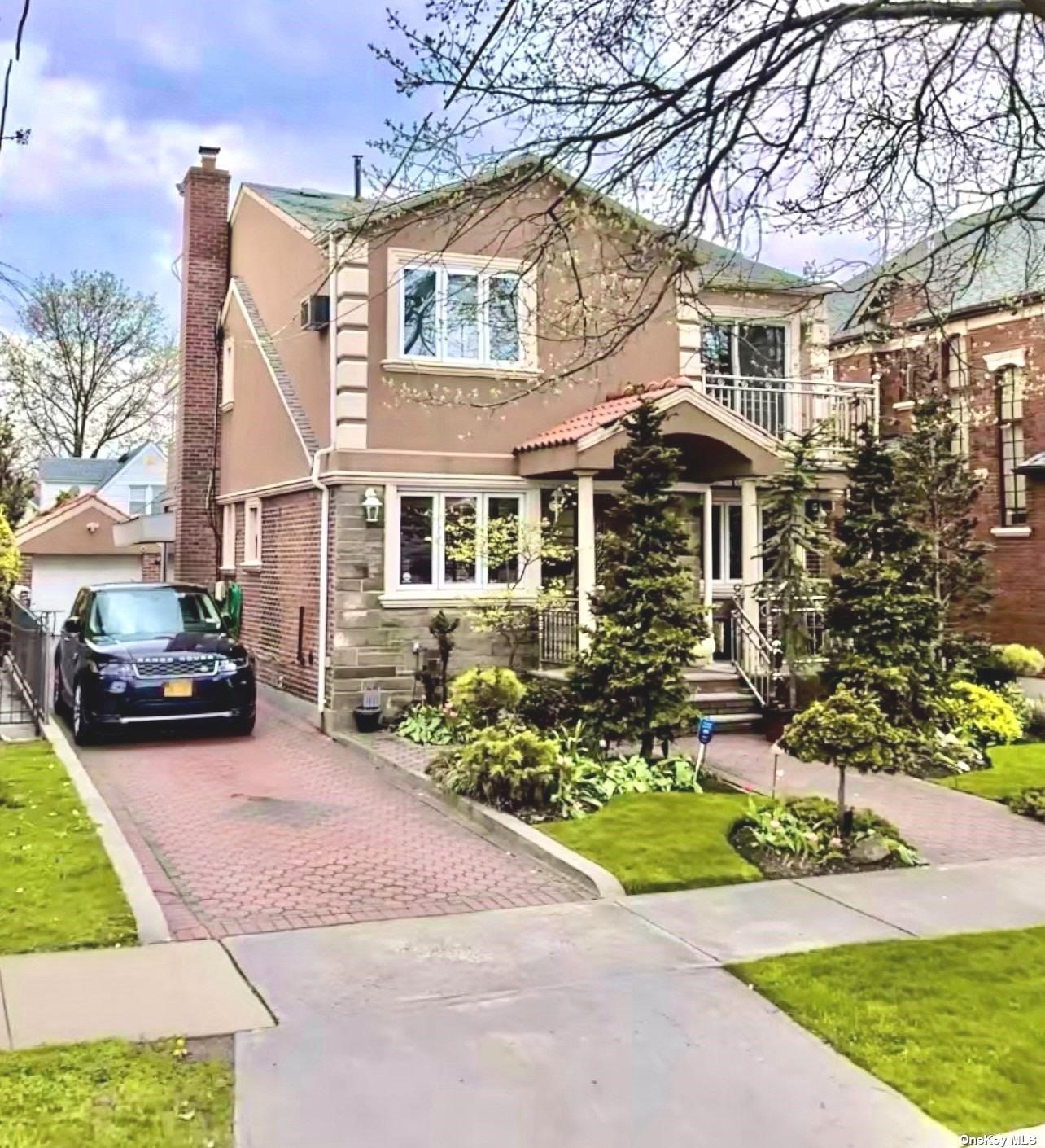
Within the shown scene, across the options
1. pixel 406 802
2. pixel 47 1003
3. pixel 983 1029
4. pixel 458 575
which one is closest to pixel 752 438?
pixel 458 575

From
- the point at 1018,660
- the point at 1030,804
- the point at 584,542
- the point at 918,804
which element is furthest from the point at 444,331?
the point at 1018,660

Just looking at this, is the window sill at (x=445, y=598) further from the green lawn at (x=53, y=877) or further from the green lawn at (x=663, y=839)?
the green lawn at (x=663, y=839)

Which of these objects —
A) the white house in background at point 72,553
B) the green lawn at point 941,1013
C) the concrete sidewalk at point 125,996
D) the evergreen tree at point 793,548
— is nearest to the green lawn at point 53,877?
the concrete sidewalk at point 125,996

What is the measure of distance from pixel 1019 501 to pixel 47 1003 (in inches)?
735

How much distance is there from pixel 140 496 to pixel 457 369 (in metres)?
28.2

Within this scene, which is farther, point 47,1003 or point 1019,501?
point 1019,501

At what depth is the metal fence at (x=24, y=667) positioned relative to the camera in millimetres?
13234

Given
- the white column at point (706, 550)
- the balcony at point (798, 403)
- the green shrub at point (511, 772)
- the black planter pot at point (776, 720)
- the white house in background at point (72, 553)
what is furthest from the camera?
the white house in background at point (72, 553)

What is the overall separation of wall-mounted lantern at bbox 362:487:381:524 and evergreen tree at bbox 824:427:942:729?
5626 millimetres

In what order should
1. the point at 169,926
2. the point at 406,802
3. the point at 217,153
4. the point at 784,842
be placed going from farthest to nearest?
the point at 217,153
the point at 406,802
the point at 784,842
the point at 169,926

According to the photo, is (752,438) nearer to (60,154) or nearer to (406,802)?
(406,802)

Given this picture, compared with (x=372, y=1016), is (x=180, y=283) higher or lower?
higher

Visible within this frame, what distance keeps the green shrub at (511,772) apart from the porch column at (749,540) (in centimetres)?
579

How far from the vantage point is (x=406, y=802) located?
1010 centimetres
